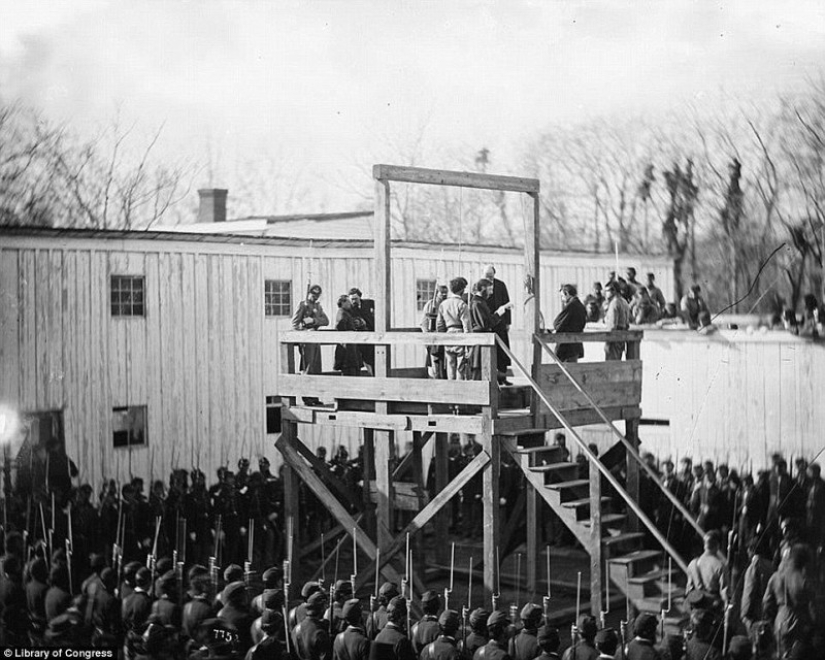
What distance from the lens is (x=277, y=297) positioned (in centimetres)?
2016

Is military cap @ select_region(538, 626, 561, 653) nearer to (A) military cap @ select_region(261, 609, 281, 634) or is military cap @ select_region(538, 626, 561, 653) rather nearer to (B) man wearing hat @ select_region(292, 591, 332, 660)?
Answer: (B) man wearing hat @ select_region(292, 591, 332, 660)

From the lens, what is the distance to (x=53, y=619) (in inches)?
505

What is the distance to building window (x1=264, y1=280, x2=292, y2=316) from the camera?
20.1 metres

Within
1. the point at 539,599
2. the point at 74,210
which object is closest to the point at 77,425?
the point at 74,210

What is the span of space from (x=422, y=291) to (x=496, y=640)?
11886 mm

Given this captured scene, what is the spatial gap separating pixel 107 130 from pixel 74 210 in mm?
1472

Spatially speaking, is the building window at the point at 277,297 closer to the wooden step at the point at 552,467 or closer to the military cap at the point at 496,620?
the wooden step at the point at 552,467

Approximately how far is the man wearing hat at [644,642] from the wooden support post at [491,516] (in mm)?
3128

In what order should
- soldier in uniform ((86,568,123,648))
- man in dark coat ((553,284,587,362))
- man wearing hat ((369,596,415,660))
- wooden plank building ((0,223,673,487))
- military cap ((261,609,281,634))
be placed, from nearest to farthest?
man wearing hat ((369,596,415,660))
military cap ((261,609,281,634))
soldier in uniform ((86,568,123,648))
man in dark coat ((553,284,587,362))
wooden plank building ((0,223,673,487))

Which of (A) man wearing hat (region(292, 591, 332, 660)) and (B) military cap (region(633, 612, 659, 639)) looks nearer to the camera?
(B) military cap (region(633, 612, 659, 639))

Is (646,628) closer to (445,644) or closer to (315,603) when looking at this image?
(445,644)

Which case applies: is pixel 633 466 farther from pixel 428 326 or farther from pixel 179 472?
pixel 179 472

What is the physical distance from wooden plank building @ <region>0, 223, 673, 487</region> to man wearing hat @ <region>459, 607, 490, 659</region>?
6163 millimetres

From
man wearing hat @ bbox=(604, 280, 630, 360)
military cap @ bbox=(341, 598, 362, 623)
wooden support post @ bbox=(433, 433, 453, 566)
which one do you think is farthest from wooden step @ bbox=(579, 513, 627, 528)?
military cap @ bbox=(341, 598, 362, 623)
